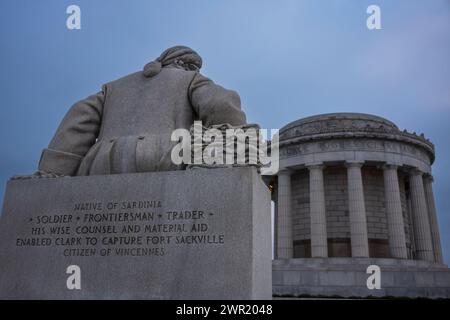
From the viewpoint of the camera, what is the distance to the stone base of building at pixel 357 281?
1056 inches

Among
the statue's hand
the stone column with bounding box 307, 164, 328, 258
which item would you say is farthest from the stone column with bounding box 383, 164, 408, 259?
the statue's hand

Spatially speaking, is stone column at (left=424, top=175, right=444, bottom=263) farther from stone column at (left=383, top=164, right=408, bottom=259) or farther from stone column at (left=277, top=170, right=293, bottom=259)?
stone column at (left=277, top=170, right=293, bottom=259)

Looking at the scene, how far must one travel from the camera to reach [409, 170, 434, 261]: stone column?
35.6 m

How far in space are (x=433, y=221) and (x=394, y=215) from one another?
823 cm

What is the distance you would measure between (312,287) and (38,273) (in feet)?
82.8

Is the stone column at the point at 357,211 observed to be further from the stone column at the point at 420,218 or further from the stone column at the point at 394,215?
the stone column at the point at 420,218

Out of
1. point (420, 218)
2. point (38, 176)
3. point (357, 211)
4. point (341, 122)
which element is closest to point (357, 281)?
point (357, 211)

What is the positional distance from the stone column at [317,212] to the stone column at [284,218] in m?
2.66

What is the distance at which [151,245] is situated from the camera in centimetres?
521

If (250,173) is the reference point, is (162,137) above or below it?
above

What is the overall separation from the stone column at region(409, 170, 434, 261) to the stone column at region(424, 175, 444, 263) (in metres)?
2.35

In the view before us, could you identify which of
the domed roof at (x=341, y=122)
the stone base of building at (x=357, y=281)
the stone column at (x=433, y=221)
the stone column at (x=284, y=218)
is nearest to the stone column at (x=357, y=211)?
the stone base of building at (x=357, y=281)
